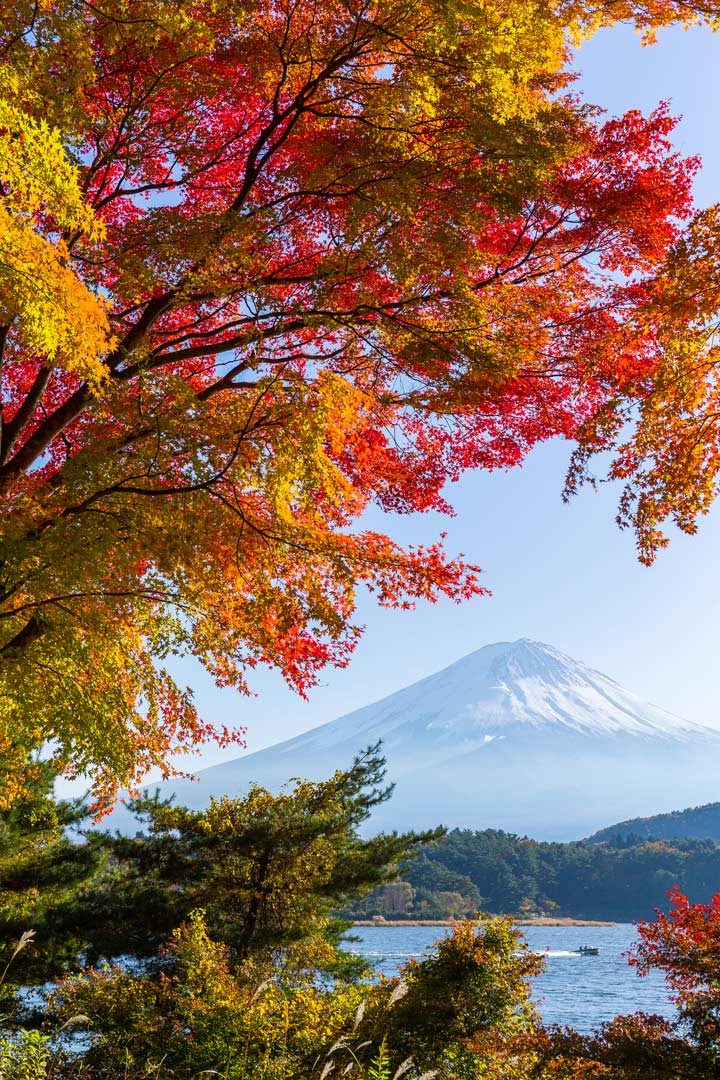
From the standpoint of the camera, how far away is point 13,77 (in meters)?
4.48

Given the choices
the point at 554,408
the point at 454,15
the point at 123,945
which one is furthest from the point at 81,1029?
the point at 454,15

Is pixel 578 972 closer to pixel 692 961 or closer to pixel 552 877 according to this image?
pixel 552 877

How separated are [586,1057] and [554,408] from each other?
4.75 meters

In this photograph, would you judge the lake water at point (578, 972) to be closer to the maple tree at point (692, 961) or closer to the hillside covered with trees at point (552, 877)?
the hillside covered with trees at point (552, 877)

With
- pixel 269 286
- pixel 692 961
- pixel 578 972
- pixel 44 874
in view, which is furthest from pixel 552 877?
pixel 269 286

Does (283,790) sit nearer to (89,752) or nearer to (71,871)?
(71,871)

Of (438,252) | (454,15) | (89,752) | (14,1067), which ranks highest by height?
(454,15)

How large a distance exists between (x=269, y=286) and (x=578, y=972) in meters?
52.3

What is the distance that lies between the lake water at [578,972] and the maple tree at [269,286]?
456 inches

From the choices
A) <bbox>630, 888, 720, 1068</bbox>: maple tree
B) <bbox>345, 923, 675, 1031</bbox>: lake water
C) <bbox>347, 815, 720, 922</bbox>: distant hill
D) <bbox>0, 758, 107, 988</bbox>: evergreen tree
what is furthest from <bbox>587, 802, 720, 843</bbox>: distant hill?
<bbox>630, 888, 720, 1068</bbox>: maple tree

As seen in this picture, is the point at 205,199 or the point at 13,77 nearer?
the point at 13,77

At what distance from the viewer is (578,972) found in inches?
1902

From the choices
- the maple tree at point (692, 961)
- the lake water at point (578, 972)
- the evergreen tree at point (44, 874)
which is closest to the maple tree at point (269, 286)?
the maple tree at point (692, 961)

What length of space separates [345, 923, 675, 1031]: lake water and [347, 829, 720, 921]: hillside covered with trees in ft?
7.87
